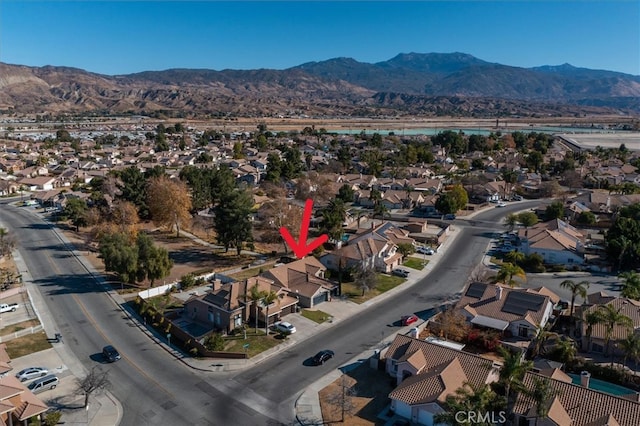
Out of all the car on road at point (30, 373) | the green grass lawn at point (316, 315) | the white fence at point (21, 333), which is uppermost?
the car on road at point (30, 373)

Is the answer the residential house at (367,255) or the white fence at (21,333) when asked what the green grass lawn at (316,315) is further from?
the white fence at (21,333)

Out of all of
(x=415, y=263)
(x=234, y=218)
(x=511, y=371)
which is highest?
(x=234, y=218)

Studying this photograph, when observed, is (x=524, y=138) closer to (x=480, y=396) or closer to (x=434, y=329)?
(x=434, y=329)

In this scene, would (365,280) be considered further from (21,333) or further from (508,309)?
(21,333)

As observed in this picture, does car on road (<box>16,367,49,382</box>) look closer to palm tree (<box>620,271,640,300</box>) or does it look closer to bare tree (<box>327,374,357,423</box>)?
bare tree (<box>327,374,357,423</box>)

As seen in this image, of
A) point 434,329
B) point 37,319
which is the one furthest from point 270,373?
point 37,319

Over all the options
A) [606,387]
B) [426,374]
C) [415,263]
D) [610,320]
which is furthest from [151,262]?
[610,320]

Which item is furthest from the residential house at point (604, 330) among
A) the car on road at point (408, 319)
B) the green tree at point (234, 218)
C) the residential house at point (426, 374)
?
the green tree at point (234, 218)
